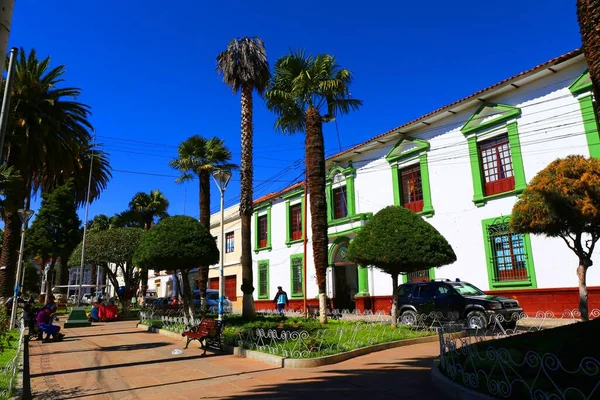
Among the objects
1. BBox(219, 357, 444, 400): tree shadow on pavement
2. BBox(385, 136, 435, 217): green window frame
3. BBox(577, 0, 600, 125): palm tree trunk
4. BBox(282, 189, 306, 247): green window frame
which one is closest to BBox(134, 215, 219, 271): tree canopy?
BBox(219, 357, 444, 400): tree shadow on pavement

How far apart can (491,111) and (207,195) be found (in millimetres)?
14783

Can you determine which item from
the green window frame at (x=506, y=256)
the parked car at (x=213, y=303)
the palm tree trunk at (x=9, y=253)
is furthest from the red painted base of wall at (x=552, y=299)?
the palm tree trunk at (x=9, y=253)

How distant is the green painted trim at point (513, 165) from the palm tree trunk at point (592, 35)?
11.3m

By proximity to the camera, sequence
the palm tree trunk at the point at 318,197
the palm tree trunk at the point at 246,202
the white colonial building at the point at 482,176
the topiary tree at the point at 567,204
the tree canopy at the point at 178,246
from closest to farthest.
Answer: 1. the topiary tree at the point at 567,204
2. the tree canopy at the point at 178,246
3. the palm tree trunk at the point at 318,197
4. the white colonial building at the point at 482,176
5. the palm tree trunk at the point at 246,202

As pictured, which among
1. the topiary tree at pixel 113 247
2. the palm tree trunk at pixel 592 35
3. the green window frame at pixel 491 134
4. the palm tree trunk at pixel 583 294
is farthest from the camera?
the topiary tree at pixel 113 247

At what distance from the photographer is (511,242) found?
16.7 m

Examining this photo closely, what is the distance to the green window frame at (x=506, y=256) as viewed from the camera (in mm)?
16031

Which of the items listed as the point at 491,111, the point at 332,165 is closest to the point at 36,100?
the point at 332,165

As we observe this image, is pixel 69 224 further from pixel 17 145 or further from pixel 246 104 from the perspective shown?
pixel 246 104

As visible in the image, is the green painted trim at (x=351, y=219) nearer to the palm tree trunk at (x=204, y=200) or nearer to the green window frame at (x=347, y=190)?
the green window frame at (x=347, y=190)

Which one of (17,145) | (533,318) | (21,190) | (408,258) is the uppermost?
(17,145)

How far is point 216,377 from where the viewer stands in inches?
306

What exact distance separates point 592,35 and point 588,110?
436 inches

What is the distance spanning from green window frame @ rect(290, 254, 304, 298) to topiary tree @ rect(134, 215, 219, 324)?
12590 mm
